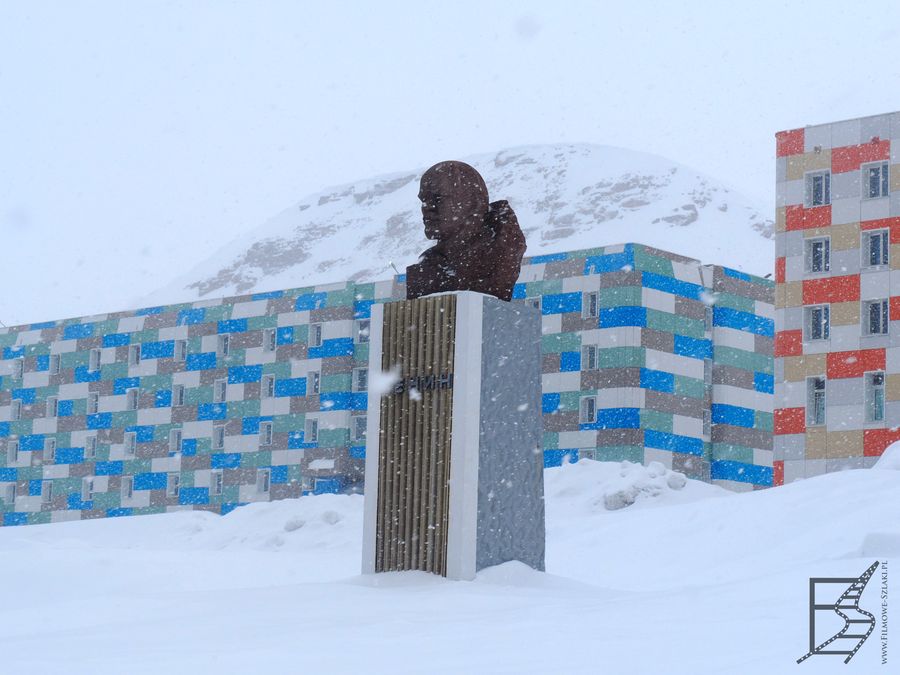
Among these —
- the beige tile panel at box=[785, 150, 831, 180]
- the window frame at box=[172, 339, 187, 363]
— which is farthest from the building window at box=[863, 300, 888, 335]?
the window frame at box=[172, 339, 187, 363]

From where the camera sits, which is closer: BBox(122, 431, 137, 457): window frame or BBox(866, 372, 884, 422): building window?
BBox(866, 372, 884, 422): building window

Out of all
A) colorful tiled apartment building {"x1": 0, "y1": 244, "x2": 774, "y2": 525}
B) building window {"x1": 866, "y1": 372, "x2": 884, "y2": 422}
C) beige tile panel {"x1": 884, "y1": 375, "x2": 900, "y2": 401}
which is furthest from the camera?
colorful tiled apartment building {"x1": 0, "y1": 244, "x2": 774, "y2": 525}

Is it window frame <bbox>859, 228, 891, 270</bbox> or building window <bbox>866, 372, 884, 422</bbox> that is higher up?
window frame <bbox>859, 228, 891, 270</bbox>

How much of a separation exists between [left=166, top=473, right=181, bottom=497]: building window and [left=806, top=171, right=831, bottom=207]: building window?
34.5m

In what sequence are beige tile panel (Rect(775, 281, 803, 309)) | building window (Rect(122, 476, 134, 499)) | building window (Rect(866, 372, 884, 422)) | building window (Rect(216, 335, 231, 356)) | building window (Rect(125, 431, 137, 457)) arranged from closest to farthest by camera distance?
building window (Rect(866, 372, 884, 422)) < beige tile panel (Rect(775, 281, 803, 309)) < building window (Rect(216, 335, 231, 356)) < building window (Rect(122, 476, 134, 499)) < building window (Rect(125, 431, 137, 457))

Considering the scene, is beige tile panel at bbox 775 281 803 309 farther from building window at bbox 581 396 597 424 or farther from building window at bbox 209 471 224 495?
building window at bbox 209 471 224 495

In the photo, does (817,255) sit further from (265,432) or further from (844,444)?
(265,432)

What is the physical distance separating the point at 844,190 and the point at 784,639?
114ft

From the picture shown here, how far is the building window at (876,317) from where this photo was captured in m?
40.3

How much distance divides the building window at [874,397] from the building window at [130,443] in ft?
124

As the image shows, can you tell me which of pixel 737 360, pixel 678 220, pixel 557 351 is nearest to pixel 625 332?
pixel 557 351

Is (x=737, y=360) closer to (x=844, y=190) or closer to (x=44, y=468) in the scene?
(x=844, y=190)

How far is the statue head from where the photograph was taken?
15.0 meters

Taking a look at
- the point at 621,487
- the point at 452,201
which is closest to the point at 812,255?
the point at 621,487
